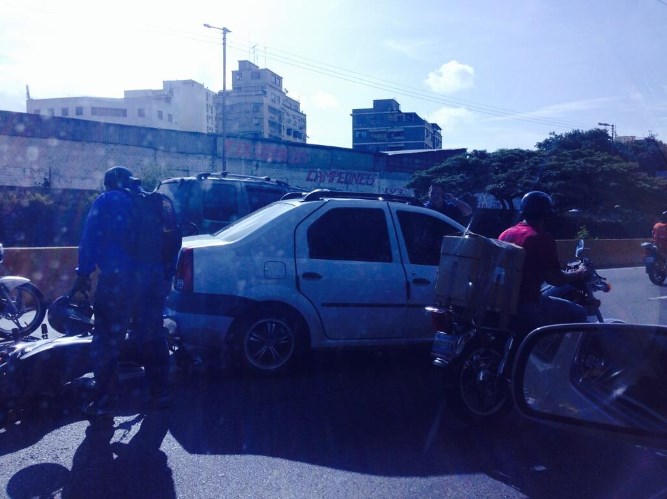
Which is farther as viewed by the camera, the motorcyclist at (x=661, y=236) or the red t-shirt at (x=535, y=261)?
the motorcyclist at (x=661, y=236)

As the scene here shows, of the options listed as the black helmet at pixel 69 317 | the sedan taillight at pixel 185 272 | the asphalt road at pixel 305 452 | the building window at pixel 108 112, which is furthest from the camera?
the building window at pixel 108 112

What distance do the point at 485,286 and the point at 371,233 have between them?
202 cm

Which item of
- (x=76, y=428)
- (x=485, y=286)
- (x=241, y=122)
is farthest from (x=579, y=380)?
(x=241, y=122)

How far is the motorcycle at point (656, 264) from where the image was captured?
15.7 meters

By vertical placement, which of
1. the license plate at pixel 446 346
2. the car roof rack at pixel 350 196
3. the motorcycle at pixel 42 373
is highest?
the car roof rack at pixel 350 196

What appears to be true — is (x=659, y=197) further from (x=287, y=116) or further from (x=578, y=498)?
(x=287, y=116)

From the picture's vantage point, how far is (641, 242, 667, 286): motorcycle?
15.7 m

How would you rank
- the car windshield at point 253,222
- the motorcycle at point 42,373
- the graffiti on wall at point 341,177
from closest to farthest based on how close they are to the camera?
the motorcycle at point 42,373, the car windshield at point 253,222, the graffiti on wall at point 341,177

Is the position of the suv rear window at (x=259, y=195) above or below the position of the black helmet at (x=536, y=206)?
below

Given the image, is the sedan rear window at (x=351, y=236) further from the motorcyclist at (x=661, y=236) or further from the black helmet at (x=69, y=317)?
the motorcyclist at (x=661, y=236)

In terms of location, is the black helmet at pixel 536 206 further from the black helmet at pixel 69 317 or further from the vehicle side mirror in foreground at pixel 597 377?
the black helmet at pixel 69 317

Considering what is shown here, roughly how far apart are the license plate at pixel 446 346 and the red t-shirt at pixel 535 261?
59 cm

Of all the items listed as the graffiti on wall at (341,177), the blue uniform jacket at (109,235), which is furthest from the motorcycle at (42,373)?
the graffiti on wall at (341,177)

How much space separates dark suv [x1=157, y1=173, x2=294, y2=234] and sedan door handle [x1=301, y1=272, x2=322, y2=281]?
17.2 feet
